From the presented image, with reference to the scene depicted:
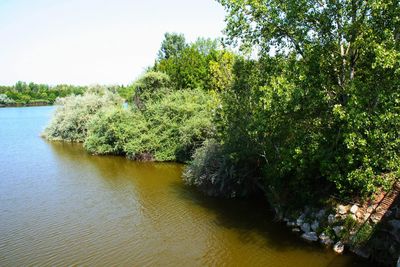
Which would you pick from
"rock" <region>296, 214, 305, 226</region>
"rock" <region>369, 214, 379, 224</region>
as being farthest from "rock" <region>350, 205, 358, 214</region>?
"rock" <region>296, 214, 305, 226</region>

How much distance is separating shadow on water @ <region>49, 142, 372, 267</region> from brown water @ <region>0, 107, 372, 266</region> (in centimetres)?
4

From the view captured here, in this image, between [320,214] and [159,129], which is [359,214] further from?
[159,129]

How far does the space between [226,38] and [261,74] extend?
90.4 inches

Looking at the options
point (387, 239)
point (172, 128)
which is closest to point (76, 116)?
point (172, 128)

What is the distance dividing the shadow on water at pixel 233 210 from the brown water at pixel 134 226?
0.14 ft

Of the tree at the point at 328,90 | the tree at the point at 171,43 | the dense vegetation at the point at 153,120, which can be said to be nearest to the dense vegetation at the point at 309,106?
the tree at the point at 328,90

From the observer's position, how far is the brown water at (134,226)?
13.5 metres

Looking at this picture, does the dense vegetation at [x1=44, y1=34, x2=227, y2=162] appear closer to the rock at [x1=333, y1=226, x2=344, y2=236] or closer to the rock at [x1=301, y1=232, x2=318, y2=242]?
the rock at [x1=301, y1=232, x2=318, y2=242]

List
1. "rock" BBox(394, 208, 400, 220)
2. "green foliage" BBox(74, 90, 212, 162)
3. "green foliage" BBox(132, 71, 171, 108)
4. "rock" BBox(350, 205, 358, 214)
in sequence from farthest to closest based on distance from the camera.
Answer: "green foliage" BBox(132, 71, 171, 108), "green foliage" BBox(74, 90, 212, 162), "rock" BBox(350, 205, 358, 214), "rock" BBox(394, 208, 400, 220)

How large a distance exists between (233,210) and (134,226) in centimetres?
498

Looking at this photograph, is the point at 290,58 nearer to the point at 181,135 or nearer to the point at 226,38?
the point at 226,38

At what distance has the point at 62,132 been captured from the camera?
43.9 metres

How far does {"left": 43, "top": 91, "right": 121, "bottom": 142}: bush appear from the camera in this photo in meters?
42.3

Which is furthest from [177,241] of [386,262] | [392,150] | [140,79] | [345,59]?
[140,79]
